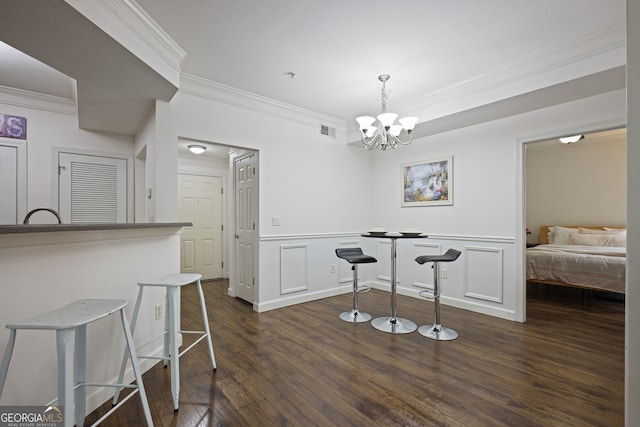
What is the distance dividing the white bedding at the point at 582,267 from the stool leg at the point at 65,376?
17.5 ft

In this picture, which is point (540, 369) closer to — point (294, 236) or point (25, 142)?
point (294, 236)

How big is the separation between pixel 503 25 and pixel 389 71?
3.29 feet

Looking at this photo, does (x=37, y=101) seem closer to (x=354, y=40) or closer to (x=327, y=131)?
(x=327, y=131)

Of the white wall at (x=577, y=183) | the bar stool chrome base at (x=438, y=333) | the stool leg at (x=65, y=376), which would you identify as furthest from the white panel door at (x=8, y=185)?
the white wall at (x=577, y=183)

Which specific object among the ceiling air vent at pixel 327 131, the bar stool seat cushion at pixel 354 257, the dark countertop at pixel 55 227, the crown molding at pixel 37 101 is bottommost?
the bar stool seat cushion at pixel 354 257

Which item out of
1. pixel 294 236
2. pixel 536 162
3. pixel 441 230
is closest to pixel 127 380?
pixel 294 236

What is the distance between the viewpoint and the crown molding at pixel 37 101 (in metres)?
3.23

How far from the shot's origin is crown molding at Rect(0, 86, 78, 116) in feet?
10.6

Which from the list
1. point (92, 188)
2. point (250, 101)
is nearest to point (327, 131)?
point (250, 101)

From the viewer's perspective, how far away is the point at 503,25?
7.32 feet

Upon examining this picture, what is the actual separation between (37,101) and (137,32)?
2379mm

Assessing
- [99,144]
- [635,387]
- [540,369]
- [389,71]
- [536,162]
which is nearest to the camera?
[635,387]

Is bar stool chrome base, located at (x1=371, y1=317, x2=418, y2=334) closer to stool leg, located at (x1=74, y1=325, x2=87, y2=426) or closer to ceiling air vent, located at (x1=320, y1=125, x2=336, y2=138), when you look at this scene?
stool leg, located at (x1=74, y1=325, x2=87, y2=426)

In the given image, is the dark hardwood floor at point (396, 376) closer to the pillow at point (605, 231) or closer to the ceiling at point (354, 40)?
the ceiling at point (354, 40)
